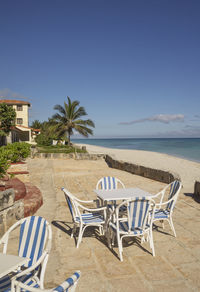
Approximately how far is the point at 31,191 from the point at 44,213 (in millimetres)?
782

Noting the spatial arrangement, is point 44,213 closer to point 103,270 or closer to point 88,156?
point 103,270

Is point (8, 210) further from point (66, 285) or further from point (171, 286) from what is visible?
point (66, 285)

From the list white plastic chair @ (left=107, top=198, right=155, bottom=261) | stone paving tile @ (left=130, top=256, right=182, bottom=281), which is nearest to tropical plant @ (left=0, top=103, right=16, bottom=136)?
white plastic chair @ (left=107, top=198, right=155, bottom=261)

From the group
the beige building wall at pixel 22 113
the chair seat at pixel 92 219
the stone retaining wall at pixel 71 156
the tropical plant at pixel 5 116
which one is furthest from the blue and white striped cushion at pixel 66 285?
the beige building wall at pixel 22 113

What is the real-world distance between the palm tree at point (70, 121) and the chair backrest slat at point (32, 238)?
2333 cm

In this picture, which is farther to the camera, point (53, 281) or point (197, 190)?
point (197, 190)


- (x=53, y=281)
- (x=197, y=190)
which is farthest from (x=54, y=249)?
(x=197, y=190)

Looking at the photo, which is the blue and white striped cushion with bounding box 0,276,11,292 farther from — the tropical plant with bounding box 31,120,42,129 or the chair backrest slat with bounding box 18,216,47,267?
the tropical plant with bounding box 31,120,42,129

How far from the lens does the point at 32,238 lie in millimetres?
2479

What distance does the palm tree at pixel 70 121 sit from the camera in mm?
26453

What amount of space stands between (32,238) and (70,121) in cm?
2545

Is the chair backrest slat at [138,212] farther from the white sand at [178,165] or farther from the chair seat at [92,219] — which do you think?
the white sand at [178,165]

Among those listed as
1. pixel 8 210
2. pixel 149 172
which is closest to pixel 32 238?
pixel 8 210

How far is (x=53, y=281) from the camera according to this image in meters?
2.85
